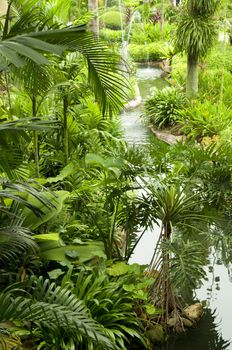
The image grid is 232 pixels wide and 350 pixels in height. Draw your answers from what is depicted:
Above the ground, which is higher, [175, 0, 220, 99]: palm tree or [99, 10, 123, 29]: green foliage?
[99, 10, 123, 29]: green foliage

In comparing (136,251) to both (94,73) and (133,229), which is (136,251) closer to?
(133,229)

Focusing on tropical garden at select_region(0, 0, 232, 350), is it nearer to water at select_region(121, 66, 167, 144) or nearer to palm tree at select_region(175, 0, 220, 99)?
water at select_region(121, 66, 167, 144)

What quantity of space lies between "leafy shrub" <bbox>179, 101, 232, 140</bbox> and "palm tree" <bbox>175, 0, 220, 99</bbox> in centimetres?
123

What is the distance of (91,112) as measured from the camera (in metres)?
6.93

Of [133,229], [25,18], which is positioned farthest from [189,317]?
[25,18]

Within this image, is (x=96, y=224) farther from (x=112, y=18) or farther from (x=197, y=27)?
(x=112, y=18)

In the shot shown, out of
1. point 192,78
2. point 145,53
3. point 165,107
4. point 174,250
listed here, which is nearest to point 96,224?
point 174,250

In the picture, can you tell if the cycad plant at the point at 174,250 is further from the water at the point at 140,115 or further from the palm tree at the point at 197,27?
the palm tree at the point at 197,27

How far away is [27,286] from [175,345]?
130 centimetres

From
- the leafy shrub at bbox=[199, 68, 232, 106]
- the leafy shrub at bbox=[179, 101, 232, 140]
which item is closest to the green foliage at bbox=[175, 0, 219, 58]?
the leafy shrub at bbox=[199, 68, 232, 106]

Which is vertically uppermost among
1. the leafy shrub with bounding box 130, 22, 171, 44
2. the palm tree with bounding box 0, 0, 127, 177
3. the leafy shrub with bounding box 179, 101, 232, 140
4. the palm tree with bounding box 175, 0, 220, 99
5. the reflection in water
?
the leafy shrub with bounding box 130, 22, 171, 44

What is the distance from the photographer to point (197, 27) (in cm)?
886

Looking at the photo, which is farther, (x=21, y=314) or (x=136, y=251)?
(x=136, y=251)

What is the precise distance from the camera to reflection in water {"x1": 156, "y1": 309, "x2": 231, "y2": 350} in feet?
12.3
